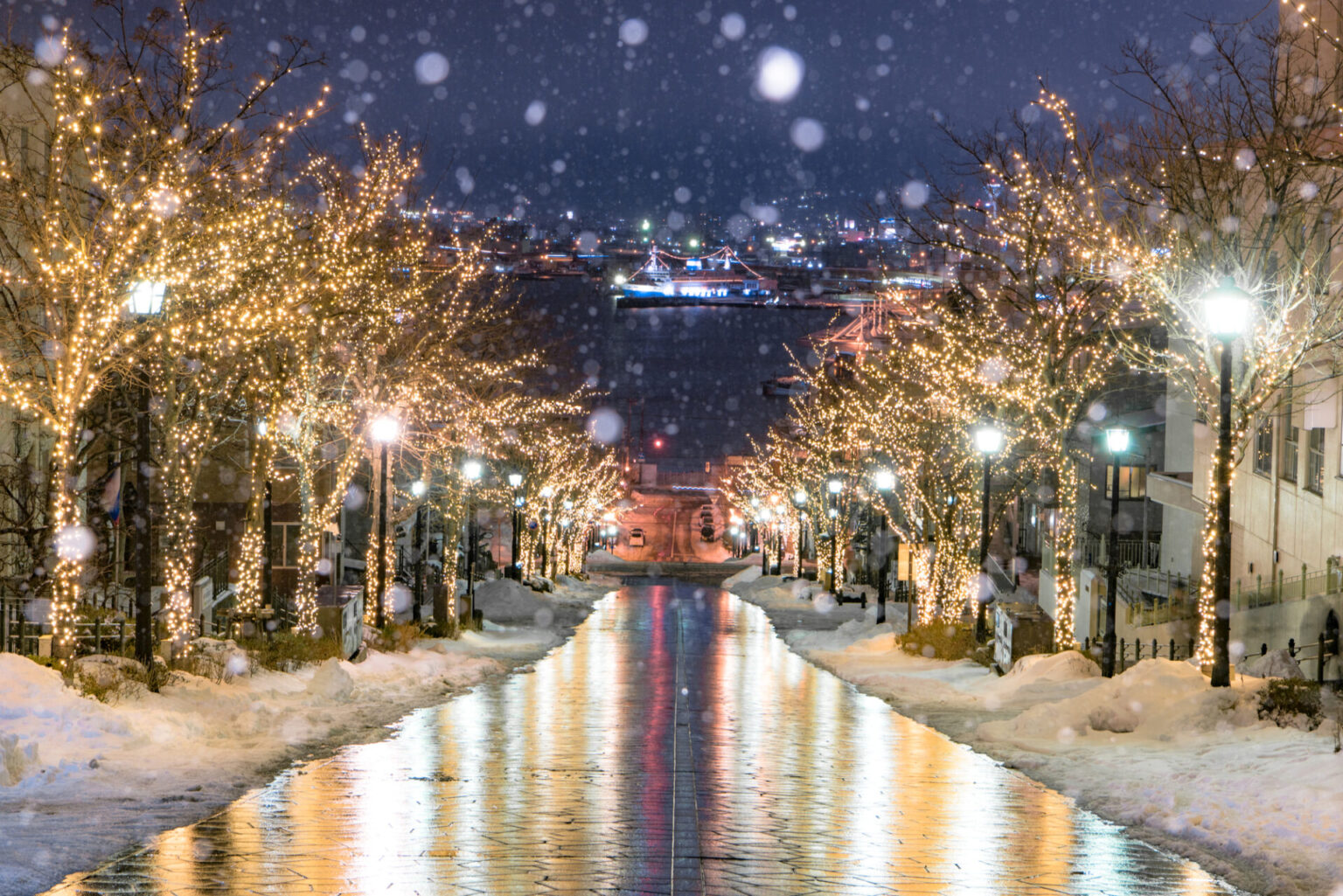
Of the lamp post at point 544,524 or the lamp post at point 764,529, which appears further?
the lamp post at point 764,529

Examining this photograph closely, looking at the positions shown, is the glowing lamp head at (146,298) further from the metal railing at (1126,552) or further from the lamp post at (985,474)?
the metal railing at (1126,552)

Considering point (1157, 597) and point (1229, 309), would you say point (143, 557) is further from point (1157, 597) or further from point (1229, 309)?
point (1157, 597)

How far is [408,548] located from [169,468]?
160 feet

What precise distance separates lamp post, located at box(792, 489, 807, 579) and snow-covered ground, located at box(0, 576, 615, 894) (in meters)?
42.5

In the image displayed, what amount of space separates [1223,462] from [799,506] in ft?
178

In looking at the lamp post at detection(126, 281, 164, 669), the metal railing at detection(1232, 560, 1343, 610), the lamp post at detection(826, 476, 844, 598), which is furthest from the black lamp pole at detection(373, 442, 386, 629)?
the lamp post at detection(826, 476, 844, 598)

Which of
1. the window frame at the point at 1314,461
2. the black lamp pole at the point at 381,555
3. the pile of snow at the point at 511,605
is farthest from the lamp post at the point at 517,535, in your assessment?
the window frame at the point at 1314,461

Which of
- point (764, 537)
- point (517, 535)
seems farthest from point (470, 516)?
point (764, 537)

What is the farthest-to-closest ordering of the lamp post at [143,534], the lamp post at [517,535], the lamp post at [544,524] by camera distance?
the lamp post at [544,524] < the lamp post at [517,535] < the lamp post at [143,534]

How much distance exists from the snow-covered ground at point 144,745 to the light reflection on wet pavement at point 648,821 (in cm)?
39

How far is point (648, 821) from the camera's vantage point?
11414mm

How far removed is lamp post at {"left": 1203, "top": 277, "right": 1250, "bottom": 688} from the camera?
15.5 metres

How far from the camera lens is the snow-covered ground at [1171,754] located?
1041cm

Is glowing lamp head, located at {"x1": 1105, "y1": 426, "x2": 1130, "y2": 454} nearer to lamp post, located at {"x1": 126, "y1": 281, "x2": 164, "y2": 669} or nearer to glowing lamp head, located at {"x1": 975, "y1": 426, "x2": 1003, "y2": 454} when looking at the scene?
glowing lamp head, located at {"x1": 975, "y1": 426, "x2": 1003, "y2": 454}
